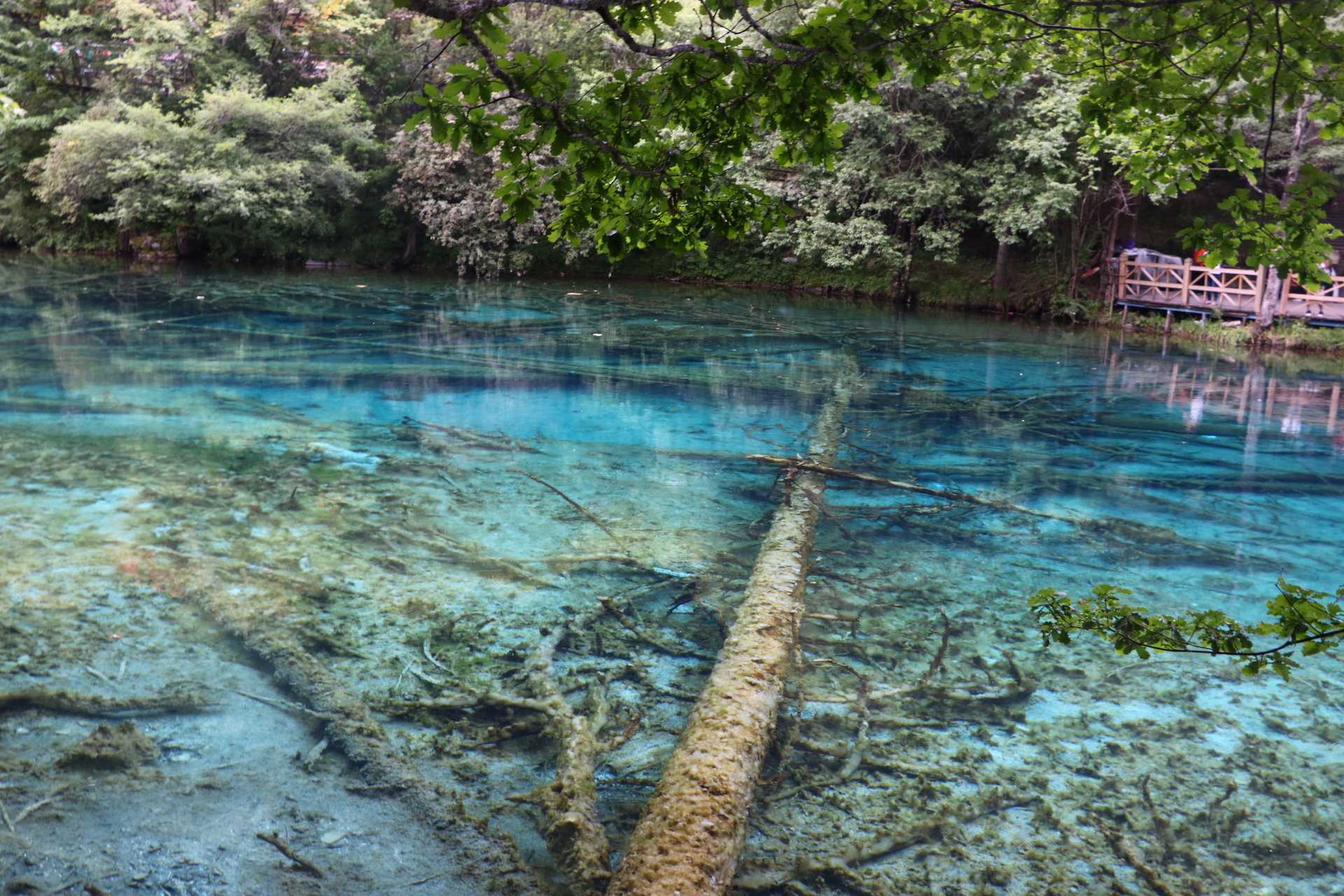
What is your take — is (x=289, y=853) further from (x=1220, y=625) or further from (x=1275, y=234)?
(x=1275, y=234)

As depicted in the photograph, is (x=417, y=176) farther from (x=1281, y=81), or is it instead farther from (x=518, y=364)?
(x=1281, y=81)

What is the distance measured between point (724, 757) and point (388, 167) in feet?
89.0

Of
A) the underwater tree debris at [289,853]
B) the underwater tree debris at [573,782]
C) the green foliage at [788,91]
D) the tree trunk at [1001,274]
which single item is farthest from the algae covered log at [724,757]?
the tree trunk at [1001,274]

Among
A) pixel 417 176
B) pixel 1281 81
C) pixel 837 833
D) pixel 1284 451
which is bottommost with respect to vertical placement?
pixel 837 833

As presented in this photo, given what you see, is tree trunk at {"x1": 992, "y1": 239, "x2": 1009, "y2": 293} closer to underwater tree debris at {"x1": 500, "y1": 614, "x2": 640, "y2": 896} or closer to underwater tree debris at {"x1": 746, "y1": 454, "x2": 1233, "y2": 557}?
underwater tree debris at {"x1": 746, "y1": 454, "x2": 1233, "y2": 557}

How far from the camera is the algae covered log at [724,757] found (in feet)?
8.86

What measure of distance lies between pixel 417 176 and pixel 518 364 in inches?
584

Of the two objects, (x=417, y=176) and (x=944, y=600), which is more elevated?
(x=417, y=176)

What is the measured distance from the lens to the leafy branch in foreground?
1978 millimetres

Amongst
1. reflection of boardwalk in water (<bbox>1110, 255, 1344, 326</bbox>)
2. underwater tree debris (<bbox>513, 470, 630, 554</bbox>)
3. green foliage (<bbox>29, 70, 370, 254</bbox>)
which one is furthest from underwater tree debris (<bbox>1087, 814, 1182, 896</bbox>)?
green foliage (<bbox>29, 70, 370, 254</bbox>)

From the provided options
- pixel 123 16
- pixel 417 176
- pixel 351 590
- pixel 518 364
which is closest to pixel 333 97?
pixel 417 176

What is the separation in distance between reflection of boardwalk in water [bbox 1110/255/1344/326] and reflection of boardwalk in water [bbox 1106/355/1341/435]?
13.5ft

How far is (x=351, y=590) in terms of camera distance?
4883 mm

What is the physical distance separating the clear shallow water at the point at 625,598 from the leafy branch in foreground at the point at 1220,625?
0.99 m
